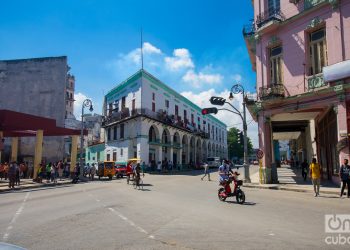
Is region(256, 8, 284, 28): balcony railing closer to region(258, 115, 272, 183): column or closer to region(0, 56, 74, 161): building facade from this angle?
region(258, 115, 272, 183): column

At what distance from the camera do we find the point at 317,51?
18500 millimetres

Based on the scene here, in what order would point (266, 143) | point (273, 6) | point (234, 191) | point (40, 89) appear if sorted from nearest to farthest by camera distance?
1. point (234, 191)
2. point (266, 143)
3. point (273, 6)
4. point (40, 89)

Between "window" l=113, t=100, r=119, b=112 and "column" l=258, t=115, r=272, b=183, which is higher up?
"window" l=113, t=100, r=119, b=112

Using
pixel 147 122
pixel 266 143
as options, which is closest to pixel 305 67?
pixel 266 143

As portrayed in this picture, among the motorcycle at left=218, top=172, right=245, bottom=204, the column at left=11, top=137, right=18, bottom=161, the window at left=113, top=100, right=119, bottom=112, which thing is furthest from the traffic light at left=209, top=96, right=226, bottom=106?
the window at left=113, top=100, right=119, bottom=112

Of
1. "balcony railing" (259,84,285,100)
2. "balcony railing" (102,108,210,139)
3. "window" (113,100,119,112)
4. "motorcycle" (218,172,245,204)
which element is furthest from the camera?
"window" (113,100,119,112)

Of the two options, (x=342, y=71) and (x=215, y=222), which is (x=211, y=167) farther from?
(x=215, y=222)

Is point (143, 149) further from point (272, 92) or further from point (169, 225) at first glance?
point (169, 225)

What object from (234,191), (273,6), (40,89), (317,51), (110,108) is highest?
(273,6)

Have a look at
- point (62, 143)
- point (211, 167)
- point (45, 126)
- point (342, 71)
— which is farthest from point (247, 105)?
point (211, 167)

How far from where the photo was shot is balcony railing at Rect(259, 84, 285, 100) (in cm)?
1950

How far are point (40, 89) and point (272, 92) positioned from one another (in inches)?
1295

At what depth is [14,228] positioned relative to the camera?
7.81 metres

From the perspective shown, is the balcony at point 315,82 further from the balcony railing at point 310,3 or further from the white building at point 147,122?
the white building at point 147,122
